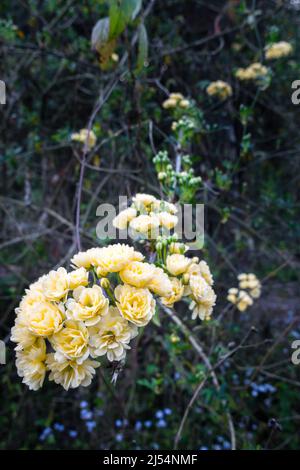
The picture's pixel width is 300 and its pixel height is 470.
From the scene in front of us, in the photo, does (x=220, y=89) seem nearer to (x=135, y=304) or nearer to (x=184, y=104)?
(x=184, y=104)

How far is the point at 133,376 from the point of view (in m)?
2.17

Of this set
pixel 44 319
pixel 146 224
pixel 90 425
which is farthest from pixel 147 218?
pixel 90 425

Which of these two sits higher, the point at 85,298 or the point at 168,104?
the point at 168,104

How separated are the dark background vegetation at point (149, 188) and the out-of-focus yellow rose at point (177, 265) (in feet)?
3.29

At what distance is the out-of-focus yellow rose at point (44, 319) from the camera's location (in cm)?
77

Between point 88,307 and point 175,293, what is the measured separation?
24 cm

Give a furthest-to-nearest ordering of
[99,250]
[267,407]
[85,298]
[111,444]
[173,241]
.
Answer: [267,407]
[111,444]
[173,241]
[99,250]
[85,298]

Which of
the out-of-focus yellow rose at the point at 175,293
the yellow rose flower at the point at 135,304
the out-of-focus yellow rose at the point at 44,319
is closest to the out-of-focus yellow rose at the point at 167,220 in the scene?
the out-of-focus yellow rose at the point at 175,293

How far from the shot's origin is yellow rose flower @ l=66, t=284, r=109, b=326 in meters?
0.77

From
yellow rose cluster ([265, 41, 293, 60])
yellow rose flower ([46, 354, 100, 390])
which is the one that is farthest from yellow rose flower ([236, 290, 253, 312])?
yellow rose cluster ([265, 41, 293, 60])

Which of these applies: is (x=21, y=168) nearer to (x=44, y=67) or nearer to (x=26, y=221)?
(x=26, y=221)

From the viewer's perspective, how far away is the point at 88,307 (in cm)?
78
